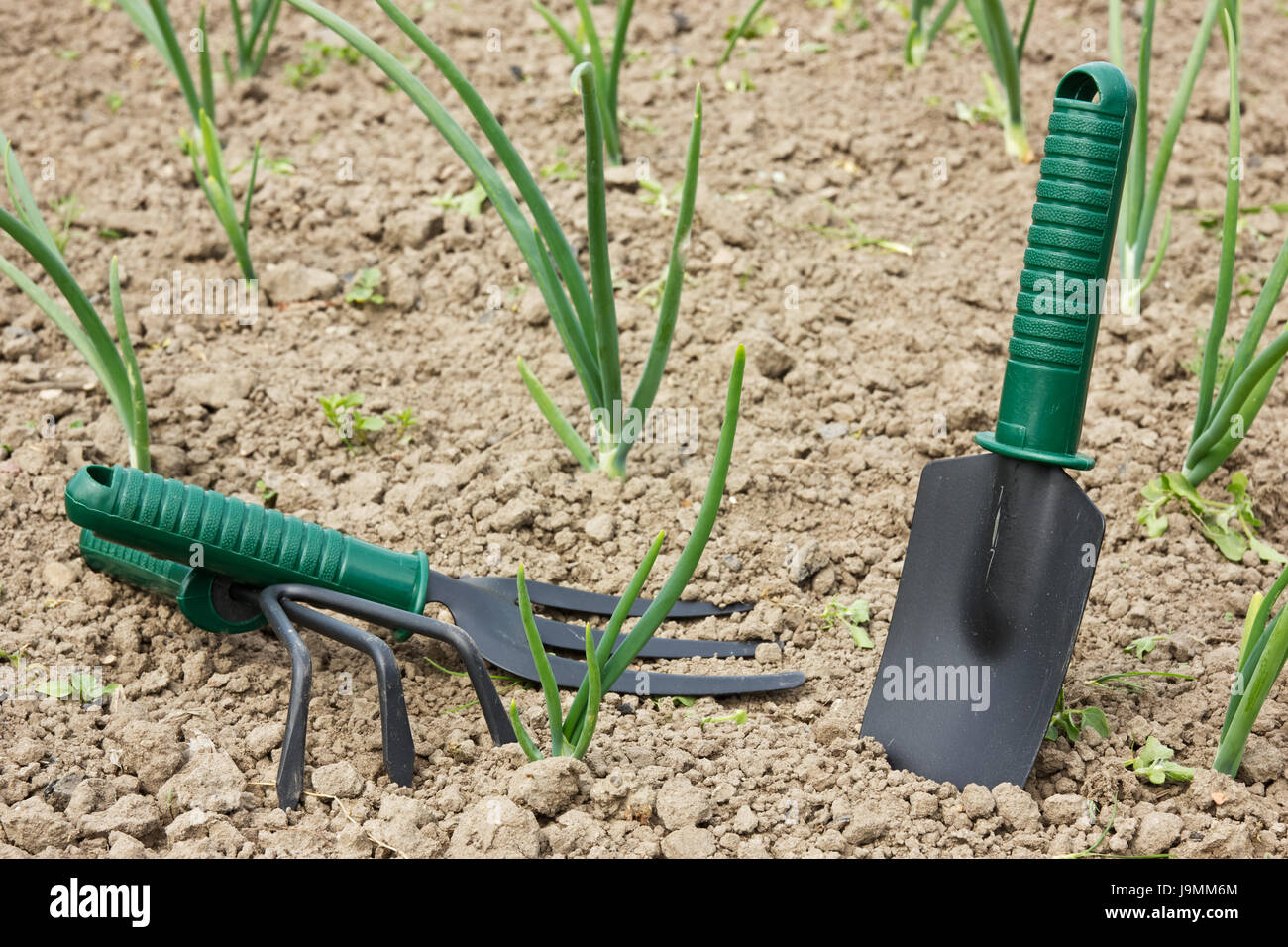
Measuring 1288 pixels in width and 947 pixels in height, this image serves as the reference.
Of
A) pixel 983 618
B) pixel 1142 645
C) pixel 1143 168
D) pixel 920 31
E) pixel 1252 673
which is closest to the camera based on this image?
pixel 1252 673

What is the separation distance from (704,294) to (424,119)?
1.03 metres

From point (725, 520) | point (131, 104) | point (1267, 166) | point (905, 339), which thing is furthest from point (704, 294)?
point (131, 104)

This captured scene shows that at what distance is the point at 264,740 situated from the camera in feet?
5.12

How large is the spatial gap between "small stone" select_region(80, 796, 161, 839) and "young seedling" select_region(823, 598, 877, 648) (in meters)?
1.04

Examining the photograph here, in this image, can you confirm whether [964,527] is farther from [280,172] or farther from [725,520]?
[280,172]

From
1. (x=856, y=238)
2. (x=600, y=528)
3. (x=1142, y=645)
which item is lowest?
(x=1142, y=645)

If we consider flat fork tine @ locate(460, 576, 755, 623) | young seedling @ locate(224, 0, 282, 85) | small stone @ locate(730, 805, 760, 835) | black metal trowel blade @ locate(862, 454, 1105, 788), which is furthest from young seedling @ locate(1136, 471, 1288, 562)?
young seedling @ locate(224, 0, 282, 85)

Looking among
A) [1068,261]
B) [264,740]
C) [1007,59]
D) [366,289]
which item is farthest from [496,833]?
[1007,59]

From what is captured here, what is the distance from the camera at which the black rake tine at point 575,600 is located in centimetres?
179

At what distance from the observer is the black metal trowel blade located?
159cm

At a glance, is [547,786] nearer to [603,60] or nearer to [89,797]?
[89,797]

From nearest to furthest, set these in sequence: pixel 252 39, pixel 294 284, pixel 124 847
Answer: pixel 124 847 < pixel 294 284 < pixel 252 39

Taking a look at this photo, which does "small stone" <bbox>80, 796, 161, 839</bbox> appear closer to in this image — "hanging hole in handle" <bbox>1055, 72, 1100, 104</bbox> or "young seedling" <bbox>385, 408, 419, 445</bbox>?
"young seedling" <bbox>385, 408, 419, 445</bbox>

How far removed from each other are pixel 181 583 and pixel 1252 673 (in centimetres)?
149
